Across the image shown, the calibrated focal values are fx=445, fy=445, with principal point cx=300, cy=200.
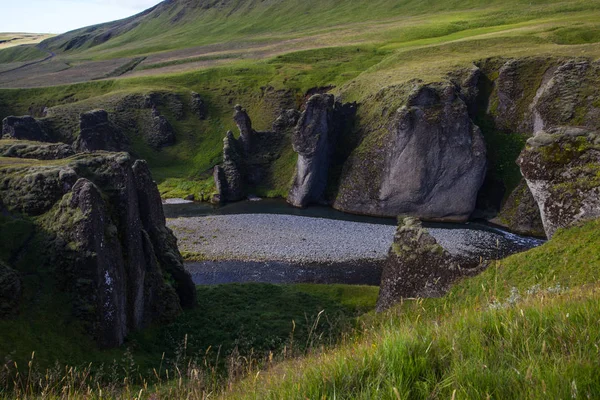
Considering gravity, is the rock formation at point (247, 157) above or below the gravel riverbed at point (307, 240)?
above

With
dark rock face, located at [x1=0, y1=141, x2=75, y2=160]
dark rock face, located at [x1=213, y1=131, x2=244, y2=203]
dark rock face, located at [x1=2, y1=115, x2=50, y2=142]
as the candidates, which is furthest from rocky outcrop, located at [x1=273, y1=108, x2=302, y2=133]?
dark rock face, located at [x1=0, y1=141, x2=75, y2=160]

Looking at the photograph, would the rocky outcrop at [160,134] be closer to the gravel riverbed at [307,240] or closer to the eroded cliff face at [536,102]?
the gravel riverbed at [307,240]

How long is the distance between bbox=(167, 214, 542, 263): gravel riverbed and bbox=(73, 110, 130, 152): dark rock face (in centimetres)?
3012

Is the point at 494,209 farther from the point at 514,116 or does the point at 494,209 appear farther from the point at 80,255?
the point at 80,255

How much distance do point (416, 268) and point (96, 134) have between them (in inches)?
2861

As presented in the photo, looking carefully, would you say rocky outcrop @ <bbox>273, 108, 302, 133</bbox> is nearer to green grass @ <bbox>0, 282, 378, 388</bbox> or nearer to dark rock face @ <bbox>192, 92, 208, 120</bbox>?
dark rock face @ <bbox>192, 92, 208, 120</bbox>

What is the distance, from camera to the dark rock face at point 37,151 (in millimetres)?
35094

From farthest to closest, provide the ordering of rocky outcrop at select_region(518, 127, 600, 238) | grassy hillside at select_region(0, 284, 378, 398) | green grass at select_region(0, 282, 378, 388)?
rocky outcrop at select_region(518, 127, 600, 238) → green grass at select_region(0, 282, 378, 388) → grassy hillside at select_region(0, 284, 378, 398)

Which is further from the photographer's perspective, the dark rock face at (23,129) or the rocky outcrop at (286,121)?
the rocky outcrop at (286,121)

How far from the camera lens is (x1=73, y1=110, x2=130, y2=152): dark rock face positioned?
Answer: 80.2 meters

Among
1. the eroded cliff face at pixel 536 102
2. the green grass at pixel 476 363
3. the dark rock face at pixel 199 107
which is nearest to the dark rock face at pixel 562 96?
the eroded cliff face at pixel 536 102

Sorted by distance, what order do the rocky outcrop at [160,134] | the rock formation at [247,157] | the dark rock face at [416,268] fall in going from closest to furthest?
1. the dark rock face at [416,268]
2. the rock formation at [247,157]
3. the rocky outcrop at [160,134]

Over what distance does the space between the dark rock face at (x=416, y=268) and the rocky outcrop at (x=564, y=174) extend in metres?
6.78

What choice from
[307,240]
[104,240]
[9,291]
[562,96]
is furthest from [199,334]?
[562,96]
